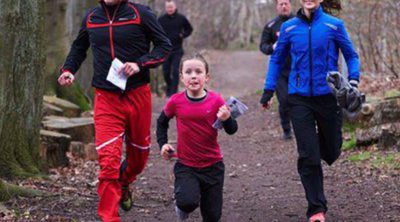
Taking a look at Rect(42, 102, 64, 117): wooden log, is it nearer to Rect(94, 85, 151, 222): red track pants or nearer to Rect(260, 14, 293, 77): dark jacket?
Rect(260, 14, 293, 77): dark jacket

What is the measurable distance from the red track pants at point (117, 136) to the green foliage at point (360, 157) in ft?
13.7

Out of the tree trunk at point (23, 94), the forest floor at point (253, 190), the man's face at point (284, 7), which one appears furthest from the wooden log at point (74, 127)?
the man's face at point (284, 7)

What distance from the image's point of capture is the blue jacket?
23.2 ft

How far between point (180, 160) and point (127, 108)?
2.92ft

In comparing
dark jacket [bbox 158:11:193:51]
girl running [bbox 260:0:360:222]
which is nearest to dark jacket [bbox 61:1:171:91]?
girl running [bbox 260:0:360:222]

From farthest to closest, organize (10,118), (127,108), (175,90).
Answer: (175,90) < (10,118) < (127,108)

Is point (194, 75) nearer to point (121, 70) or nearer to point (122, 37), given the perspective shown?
point (121, 70)

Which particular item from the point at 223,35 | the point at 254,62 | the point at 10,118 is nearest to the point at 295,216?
the point at 10,118

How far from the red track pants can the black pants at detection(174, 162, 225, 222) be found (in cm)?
65

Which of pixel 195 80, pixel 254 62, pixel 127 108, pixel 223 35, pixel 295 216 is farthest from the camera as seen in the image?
pixel 223 35

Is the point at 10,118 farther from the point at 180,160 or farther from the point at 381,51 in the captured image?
the point at 381,51

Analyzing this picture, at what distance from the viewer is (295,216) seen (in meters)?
7.76

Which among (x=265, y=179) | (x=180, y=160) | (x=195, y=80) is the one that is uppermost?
(x=195, y=80)

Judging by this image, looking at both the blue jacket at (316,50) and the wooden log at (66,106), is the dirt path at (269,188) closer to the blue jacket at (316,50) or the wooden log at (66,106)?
the blue jacket at (316,50)
